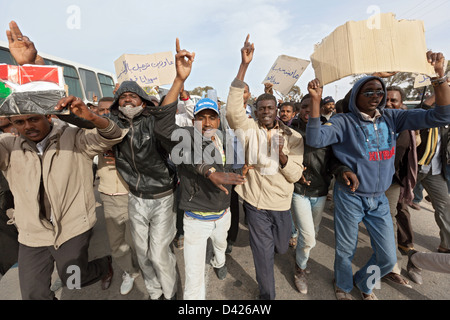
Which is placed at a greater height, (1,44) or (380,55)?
(1,44)

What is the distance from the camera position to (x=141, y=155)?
1.98 metres

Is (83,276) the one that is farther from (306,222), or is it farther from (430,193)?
(430,193)

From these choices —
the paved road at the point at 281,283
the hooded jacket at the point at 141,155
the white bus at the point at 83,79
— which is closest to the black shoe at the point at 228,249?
the paved road at the point at 281,283

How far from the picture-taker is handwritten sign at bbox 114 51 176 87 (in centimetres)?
388

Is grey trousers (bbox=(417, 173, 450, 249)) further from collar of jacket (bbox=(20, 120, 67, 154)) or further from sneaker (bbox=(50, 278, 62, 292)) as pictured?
sneaker (bbox=(50, 278, 62, 292))

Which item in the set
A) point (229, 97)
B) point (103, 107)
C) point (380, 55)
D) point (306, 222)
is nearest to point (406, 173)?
point (306, 222)

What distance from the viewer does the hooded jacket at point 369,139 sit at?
197cm

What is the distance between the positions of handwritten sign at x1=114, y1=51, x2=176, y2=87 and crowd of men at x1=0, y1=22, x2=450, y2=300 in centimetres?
205

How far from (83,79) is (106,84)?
4.45 ft

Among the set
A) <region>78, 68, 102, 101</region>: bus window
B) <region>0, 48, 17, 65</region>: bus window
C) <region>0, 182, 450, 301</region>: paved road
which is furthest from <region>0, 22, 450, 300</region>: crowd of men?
<region>78, 68, 102, 101</region>: bus window

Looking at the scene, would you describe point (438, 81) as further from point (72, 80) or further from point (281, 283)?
point (72, 80)

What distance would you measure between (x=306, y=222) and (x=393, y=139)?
1.25m

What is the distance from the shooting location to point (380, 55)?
1590 millimetres
